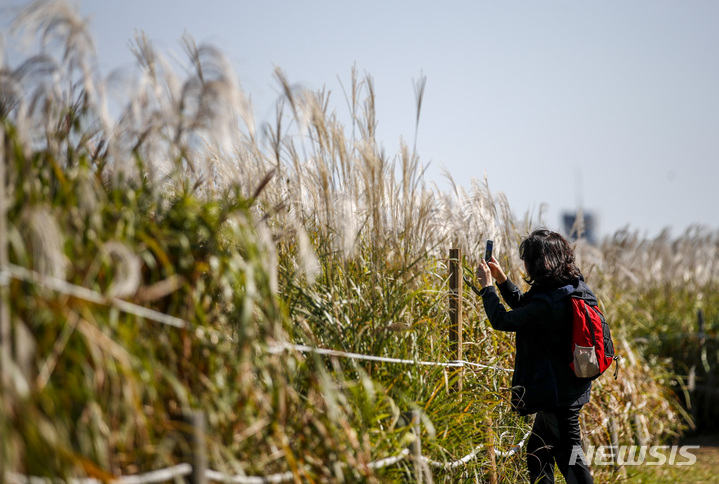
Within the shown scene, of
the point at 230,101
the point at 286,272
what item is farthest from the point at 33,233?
the point at 286,272

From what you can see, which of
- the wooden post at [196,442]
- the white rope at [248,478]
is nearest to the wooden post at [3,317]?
the wooden post at [196,442]

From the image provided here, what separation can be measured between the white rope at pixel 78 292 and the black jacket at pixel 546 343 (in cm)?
217

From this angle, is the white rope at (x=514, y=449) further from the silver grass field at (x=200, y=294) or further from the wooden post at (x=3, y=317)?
the wooden post at (x=3, y=317)

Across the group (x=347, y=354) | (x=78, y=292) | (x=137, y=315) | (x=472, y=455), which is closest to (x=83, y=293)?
(x=78, y=292)

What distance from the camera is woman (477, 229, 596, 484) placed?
350cm

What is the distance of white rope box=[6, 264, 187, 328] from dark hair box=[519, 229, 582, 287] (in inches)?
92.3

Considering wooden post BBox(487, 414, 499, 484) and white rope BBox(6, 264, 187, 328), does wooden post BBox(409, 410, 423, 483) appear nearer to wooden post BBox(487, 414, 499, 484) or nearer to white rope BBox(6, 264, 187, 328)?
wooden post BBox(487, 414, 499, 484)

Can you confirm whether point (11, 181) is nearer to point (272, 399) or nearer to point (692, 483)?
point (272, 399)

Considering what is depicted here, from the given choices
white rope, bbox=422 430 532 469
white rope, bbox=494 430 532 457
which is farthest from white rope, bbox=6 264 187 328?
white rope, bbox=494 430 532 457

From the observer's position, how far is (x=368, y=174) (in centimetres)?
325

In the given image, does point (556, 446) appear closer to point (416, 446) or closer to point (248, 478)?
point (416, 446)

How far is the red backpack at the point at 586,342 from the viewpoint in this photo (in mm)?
3402

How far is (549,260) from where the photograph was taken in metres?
3.60

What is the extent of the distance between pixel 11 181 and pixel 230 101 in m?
0.74
